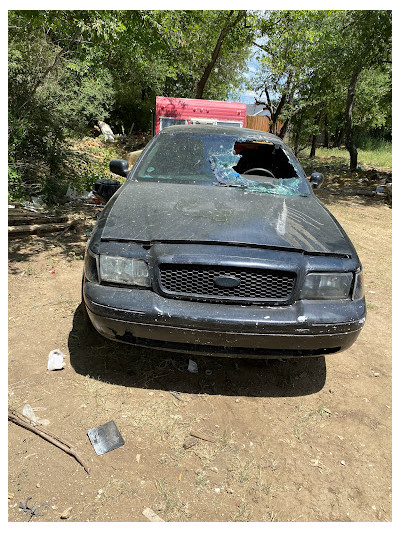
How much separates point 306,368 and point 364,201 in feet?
30.5

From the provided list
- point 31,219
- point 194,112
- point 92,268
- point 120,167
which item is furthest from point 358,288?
point 194,112

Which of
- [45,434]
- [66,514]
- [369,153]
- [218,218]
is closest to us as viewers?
[66,514]

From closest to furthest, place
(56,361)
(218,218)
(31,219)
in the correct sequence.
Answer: (218,218)
(56,361)
(31,219)

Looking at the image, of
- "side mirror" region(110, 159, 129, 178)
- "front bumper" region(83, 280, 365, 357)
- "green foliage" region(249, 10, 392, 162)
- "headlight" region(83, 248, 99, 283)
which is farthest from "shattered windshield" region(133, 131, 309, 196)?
"green foliage" region(249, 10, 392, 162)

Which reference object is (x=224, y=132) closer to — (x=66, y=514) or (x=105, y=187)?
(x=105, y=187)

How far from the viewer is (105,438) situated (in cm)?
227

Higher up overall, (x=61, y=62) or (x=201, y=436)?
(x=61, y=62)

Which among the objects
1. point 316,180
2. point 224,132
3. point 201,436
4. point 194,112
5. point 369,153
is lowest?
point 201,436

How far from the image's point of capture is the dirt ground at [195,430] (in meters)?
1.94

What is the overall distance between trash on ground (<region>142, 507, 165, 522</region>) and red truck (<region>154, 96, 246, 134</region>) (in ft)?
31.6

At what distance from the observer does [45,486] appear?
1.97m

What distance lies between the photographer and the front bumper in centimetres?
229

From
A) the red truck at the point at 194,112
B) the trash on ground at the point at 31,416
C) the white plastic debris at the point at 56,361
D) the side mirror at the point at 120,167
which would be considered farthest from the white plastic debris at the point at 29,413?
the red truck at the point at 194,112

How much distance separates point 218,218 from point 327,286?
0.86 m
